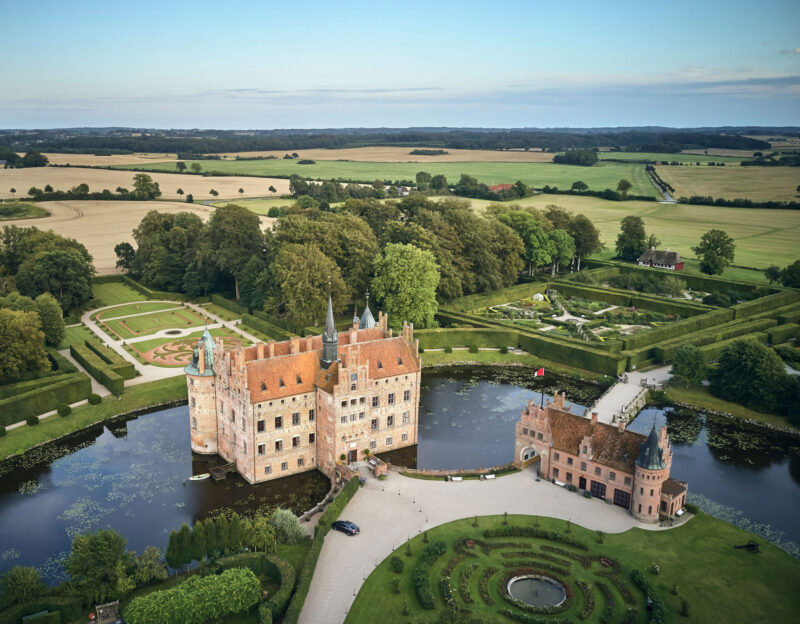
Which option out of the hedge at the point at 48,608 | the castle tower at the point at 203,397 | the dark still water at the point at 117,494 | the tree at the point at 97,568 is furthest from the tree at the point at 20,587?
the castle tower at the point at 203,397

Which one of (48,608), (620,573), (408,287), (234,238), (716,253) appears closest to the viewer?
(48,608)

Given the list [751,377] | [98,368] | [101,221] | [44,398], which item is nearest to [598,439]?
[751,377]

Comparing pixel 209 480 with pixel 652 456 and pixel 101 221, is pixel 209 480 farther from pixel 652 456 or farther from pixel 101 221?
pixel 101 221

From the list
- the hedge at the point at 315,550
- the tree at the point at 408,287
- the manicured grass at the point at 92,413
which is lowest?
the manicured grass at the point at 92,413

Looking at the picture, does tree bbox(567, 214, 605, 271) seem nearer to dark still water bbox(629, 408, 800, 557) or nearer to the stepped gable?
dark still water bbox(629, 408, 800, 557)

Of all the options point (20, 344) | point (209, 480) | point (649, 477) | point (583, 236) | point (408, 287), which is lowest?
point (209, 480)

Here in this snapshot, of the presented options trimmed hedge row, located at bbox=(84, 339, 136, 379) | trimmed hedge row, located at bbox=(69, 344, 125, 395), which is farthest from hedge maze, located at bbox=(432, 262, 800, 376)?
trimmed hedge row, located at bbox=(69, 344, 125, 395)

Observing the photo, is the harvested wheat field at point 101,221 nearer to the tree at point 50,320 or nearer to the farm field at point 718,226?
the tree at point 50,320

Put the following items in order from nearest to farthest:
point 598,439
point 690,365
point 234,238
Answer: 1. point 598,439
2. point 690,365
3. point 234,238
